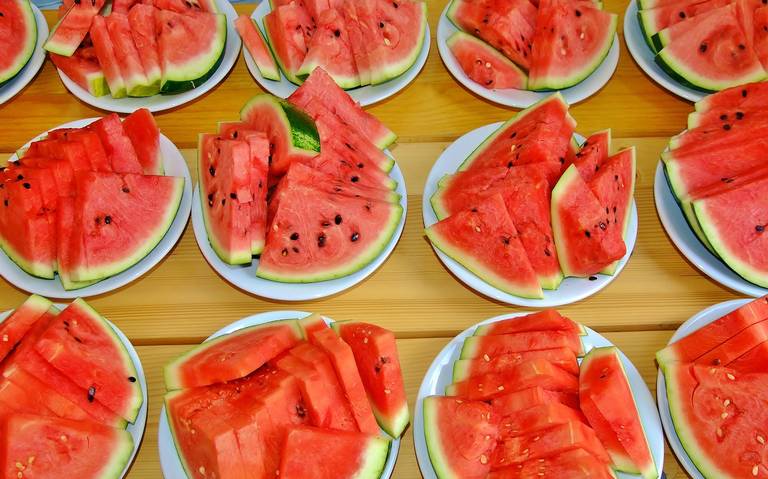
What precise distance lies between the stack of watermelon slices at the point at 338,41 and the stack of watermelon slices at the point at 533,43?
0.84 ft

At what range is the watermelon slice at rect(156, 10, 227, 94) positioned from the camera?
8.61 feet

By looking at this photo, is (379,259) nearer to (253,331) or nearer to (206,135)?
(253,331)

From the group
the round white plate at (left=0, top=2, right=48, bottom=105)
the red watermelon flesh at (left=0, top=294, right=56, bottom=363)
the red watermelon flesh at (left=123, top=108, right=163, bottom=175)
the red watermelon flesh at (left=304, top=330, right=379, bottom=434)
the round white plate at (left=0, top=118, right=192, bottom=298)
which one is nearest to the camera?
the red watermelon flesh at (left=304, top=330, right=379, bottom=434)

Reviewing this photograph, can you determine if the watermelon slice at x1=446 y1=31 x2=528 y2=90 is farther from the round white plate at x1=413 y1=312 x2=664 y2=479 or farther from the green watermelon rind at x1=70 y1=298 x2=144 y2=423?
the green watermelon rind at x1=70 y1=298 x2=144 y2=423

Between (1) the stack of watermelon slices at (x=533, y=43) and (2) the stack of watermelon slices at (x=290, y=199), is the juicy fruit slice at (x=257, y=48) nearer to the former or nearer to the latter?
(2) the stack of watermelon slices at (x=290, y=199)

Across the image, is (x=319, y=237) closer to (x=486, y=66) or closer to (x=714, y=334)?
(x=486, y=66)

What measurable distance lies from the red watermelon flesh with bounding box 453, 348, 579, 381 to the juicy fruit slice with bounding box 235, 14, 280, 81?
147cm

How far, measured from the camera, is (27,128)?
270 cm

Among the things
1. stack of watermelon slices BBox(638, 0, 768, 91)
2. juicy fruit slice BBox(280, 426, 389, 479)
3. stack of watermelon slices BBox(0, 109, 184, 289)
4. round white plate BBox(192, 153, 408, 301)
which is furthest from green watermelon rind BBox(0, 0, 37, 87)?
stack of watermelon slices BBox(638, 0, 768, 91)

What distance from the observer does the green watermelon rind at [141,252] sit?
6.98ft

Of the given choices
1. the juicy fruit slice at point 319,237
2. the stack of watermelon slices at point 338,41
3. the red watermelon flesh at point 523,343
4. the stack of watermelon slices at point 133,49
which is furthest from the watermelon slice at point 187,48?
the red watermelon flesh at point 523,343

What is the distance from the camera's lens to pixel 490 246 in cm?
219

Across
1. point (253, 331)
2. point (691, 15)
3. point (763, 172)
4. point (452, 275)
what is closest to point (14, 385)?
point (253, 331)

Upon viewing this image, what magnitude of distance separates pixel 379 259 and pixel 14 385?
112 cm
